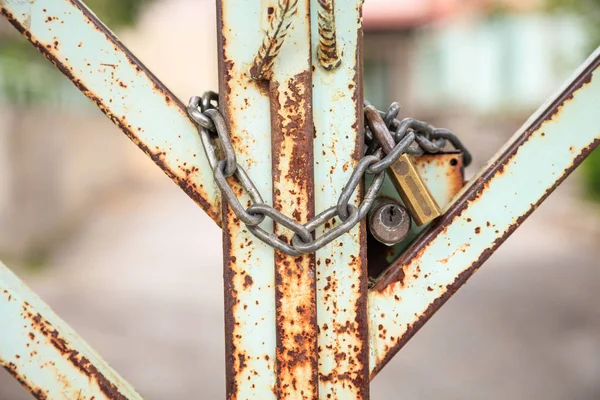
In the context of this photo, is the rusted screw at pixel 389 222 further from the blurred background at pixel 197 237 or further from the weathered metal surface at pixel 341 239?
the blurred background at pixel 197 237

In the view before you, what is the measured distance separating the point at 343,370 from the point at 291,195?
240mm

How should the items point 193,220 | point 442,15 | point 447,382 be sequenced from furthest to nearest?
point 442,15 < point 193,220 < point 447,382

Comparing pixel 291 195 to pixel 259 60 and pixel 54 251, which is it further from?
pixel 54 251

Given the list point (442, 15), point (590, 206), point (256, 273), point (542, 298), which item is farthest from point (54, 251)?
point (442, 15)

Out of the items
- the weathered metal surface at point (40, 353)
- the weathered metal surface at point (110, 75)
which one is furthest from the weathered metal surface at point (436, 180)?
the weathered metal surface at point (40, 353)

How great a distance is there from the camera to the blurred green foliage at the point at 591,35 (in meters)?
5.81

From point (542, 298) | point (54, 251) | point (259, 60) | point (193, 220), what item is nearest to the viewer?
point (259, 60)

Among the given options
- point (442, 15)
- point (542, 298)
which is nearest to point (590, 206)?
point (542, 298)

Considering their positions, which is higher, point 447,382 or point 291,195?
point 291,195

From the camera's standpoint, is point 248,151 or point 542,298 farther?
point 542,298

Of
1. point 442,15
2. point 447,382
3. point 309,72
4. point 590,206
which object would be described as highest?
point 442,15

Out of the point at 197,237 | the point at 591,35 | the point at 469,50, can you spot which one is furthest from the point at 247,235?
the point at 469,50

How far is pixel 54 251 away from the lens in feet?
21.3

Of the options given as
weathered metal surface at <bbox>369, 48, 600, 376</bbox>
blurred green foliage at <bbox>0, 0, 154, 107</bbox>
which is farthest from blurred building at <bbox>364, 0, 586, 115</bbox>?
weathered metal surface at <bbox>369, 48, 600, 376</bbox>
